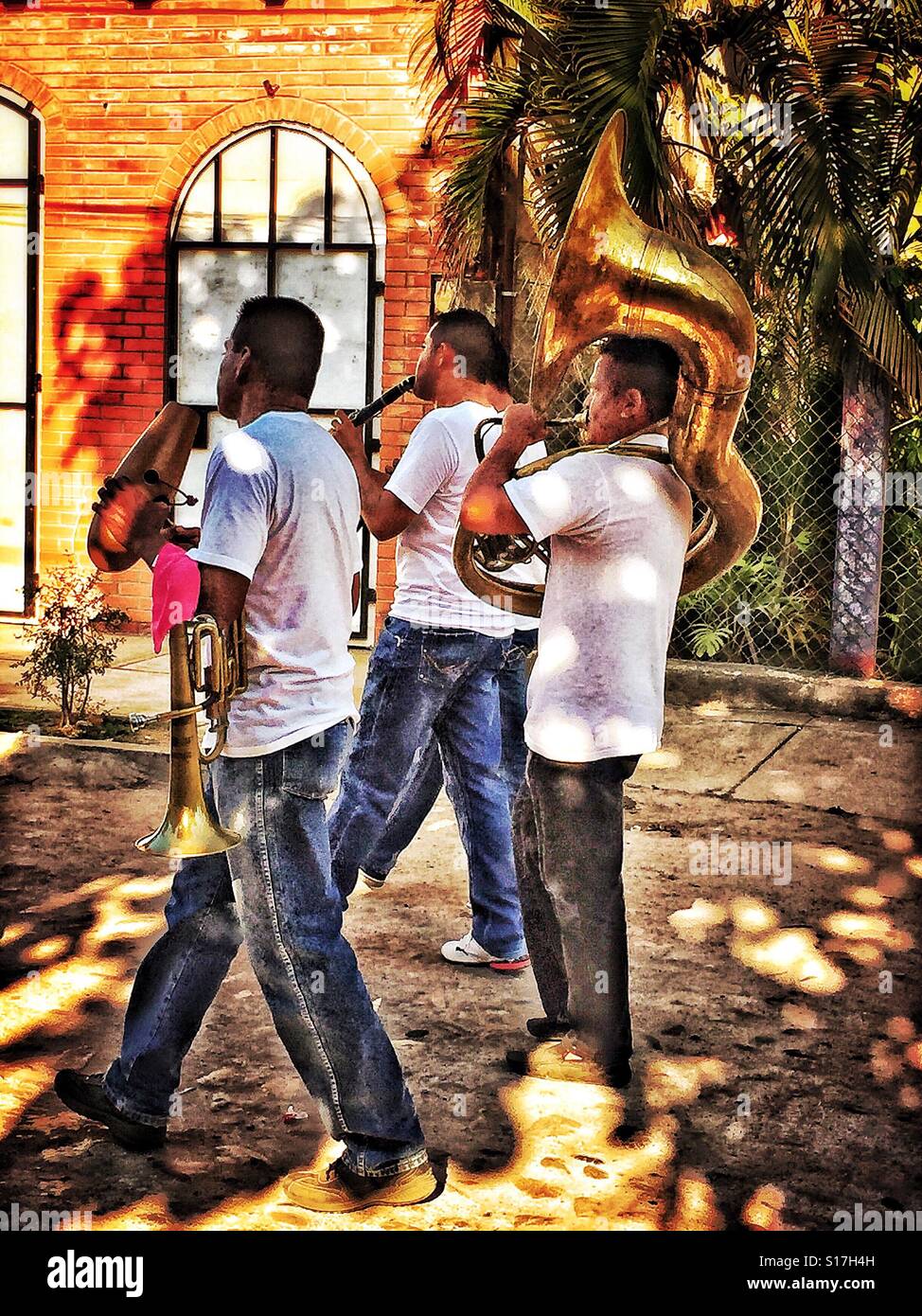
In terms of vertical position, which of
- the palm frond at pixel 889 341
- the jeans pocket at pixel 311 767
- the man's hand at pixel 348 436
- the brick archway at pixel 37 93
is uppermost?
the brick archway at pixel 37 93

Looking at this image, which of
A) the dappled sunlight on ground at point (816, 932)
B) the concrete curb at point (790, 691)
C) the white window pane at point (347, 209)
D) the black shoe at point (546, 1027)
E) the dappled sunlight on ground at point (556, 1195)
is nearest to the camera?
the dappled sunlight on ground at point (556, 1195)

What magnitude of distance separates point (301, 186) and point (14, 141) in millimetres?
1987

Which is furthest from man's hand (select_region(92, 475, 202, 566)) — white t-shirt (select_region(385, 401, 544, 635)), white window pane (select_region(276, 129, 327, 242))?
white window pane (select_region(276, 129, 327, 242))

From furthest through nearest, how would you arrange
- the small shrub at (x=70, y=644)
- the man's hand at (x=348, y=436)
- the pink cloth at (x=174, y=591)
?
the small shrub at (x=70, y=644)
the man's hand at (x=348, y=436)
the pink cloth at (x=174, y=591)

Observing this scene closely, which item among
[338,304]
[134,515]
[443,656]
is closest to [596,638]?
[443,656]

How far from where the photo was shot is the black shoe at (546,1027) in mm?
4141

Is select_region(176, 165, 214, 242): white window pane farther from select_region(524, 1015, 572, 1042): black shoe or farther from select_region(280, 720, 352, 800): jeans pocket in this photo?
select_region(280, 720, 352, 800): jeans pocket

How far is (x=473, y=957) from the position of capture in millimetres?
4824

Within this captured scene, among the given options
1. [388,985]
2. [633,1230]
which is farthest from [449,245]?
[633,1230]

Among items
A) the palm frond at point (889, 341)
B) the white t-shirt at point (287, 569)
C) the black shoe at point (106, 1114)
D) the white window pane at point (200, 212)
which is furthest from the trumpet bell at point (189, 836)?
the white window pane at point (200, 212)

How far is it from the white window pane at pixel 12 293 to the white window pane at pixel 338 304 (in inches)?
71.1

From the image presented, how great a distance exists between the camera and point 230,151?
958 cm

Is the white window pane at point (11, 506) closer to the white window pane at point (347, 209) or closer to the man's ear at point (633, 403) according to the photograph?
the white window pane at point (347, 209)
